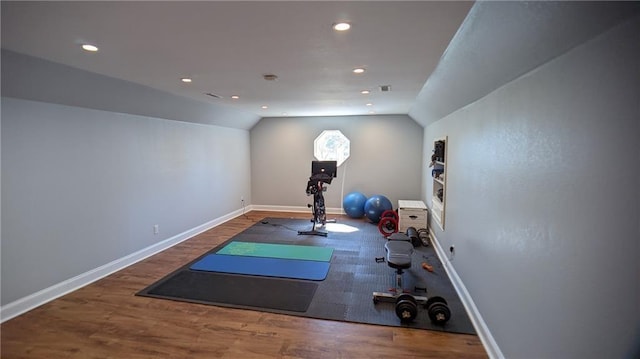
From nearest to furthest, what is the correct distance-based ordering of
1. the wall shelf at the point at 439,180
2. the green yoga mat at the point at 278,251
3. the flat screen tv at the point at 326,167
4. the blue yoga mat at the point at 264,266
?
the blue yoga mat at the point at 264,266, the wall shelf at the point at 439,180, the green yoga mat at the point at 278,251, the flat screen tv at the point at 326,167

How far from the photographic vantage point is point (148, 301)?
3.12 metres

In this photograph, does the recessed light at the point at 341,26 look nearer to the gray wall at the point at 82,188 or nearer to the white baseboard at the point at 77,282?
the gray wall at the point at 82,188

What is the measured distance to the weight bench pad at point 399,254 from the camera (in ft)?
9.94

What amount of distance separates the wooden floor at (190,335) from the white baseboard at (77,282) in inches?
3.5

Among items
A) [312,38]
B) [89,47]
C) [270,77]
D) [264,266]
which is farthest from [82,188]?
[312,38]

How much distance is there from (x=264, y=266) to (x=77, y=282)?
211cm

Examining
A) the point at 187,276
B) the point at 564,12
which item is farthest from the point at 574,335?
the point at 187,276

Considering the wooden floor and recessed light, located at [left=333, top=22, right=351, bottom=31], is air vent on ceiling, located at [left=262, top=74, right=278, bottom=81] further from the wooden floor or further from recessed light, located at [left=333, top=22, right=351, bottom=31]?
the wooden floor

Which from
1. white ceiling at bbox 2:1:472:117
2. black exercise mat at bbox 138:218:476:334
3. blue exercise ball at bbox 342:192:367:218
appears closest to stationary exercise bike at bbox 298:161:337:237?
black exercise mat at bbox 138:218:476:334

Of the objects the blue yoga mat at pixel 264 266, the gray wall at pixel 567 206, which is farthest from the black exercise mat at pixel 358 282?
the gray wall at pixel 567 206

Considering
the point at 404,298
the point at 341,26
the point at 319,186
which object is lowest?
the point at 404,298

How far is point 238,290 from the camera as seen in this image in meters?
3.37

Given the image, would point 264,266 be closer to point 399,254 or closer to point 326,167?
point 399,254

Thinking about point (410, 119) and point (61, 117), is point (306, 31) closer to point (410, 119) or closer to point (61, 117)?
point (61, 117)
